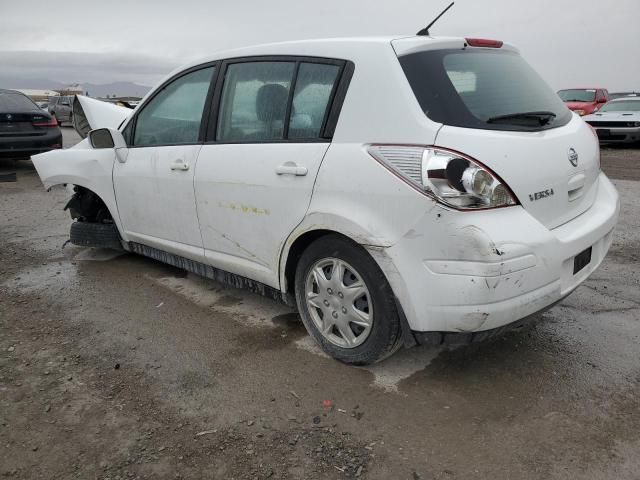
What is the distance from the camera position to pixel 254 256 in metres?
3.29

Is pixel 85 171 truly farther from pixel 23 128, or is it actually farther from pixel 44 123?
pixel 44 123

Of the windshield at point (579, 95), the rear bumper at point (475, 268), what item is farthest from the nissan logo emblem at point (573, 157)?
the windshield at point (579, 95)

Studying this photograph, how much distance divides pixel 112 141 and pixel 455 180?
118 inches

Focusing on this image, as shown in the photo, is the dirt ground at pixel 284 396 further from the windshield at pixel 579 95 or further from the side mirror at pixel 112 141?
the windshield at pixel 579 95

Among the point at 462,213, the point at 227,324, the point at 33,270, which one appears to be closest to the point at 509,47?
the point at 462,213

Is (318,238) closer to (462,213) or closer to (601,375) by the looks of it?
(462,213)

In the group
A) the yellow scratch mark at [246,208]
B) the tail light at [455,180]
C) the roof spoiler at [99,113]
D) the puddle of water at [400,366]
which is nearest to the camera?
the tail light at [455,180]

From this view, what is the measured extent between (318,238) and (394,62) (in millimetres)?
964

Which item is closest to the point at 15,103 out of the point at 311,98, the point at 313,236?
the point at 311,98

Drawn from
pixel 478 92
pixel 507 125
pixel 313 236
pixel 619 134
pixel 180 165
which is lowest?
pixel 619 134

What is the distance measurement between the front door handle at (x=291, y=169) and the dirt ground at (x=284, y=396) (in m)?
1.05

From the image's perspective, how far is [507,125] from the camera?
103 inches

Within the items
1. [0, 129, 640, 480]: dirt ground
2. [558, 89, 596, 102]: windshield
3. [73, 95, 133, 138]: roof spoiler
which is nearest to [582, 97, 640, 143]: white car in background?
[558, 89, 596, 102]: windshield

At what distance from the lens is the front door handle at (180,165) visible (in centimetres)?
360
